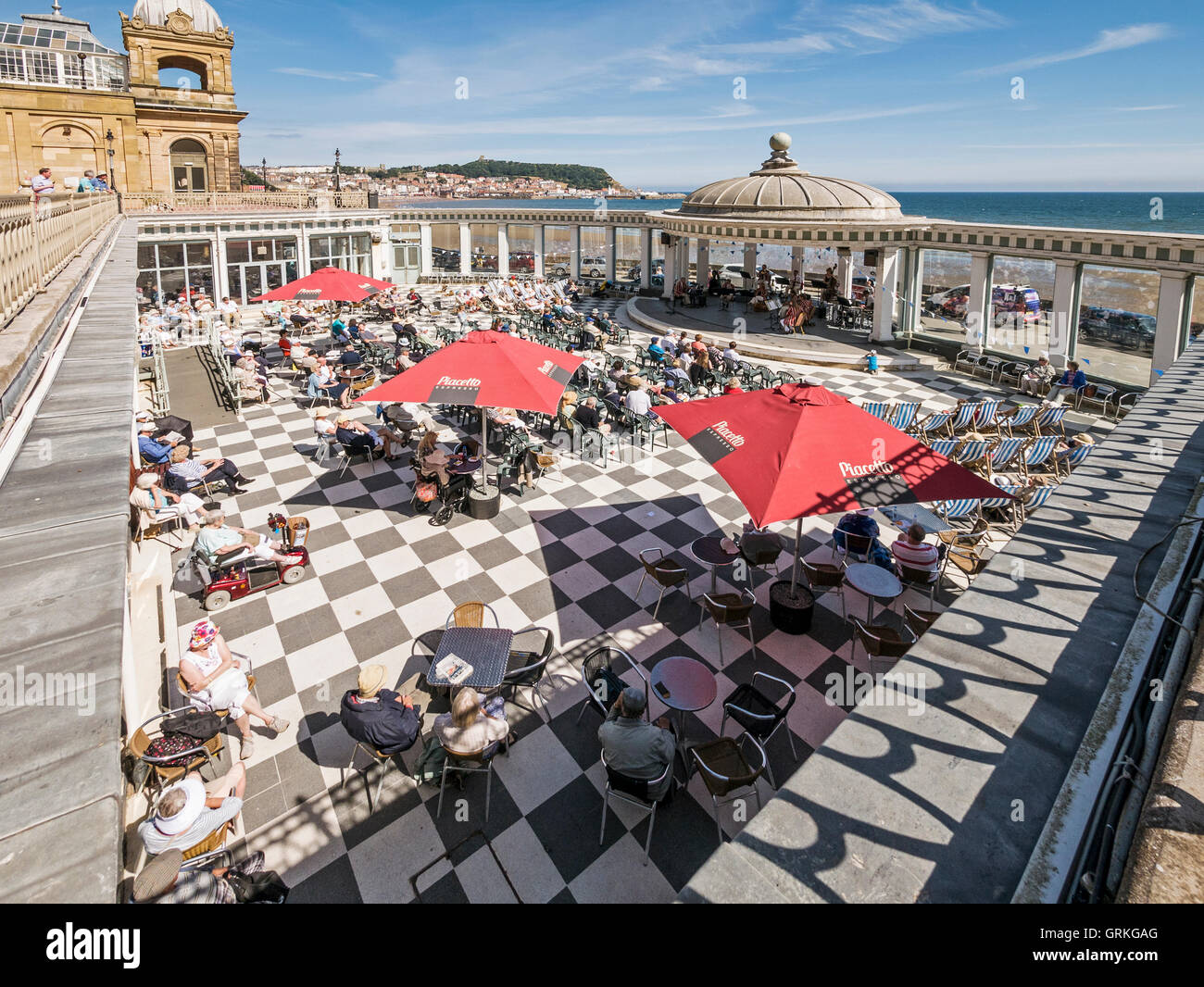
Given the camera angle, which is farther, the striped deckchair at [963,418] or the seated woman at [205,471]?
the striped deckchair at [963,418]

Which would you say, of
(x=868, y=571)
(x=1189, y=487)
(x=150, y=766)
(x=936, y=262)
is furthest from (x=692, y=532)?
(x=936, y=262)

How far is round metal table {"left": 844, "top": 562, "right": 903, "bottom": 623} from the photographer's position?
6.64 m

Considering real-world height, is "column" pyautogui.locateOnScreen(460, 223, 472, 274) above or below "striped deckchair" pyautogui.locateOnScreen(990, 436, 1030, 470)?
above

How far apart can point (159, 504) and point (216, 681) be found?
429 cm

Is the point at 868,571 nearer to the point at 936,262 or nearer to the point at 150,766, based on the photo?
the point at 150,766

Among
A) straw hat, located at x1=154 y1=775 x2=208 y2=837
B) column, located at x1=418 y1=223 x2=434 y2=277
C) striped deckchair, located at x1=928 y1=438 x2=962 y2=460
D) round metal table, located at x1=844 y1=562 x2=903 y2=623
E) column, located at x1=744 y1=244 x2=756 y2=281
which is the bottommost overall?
straw hat, located at x1=154 y1=775 x2=208 y2=837

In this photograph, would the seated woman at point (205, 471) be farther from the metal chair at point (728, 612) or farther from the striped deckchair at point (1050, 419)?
the striped deckchair at point (1050, 419)

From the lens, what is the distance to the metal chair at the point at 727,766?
15.1ft

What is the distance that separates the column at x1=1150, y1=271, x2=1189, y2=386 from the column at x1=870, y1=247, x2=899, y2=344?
6.97 metres

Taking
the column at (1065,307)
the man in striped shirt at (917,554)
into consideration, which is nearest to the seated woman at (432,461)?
the man in striped shirt at (917,554)

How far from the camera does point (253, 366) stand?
47.2ft

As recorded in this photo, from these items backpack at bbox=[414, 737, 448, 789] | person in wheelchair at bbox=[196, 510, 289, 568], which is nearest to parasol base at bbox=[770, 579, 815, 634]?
backpack at bbox=[414, 737, 448, 789]

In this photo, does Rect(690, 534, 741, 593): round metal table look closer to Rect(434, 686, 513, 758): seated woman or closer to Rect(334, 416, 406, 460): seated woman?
Rect(434, 686, 513, 758): seated woman

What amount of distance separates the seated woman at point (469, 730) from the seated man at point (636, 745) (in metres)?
0.90
